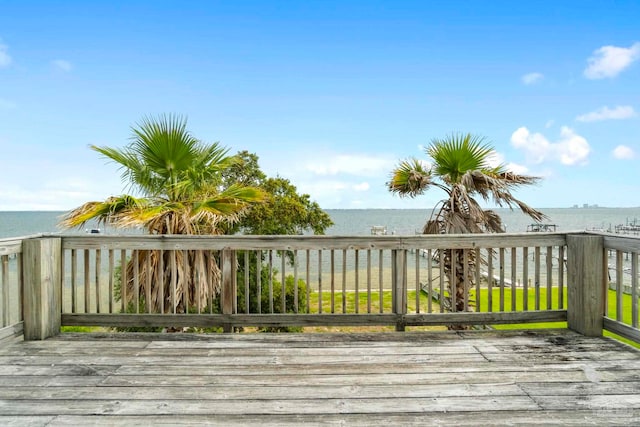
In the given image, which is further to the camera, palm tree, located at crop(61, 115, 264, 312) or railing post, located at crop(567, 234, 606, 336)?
palm tree, located at crop(61, 115, 264, 312)

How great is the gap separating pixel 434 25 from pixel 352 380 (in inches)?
560

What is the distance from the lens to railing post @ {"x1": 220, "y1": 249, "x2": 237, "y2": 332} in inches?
130

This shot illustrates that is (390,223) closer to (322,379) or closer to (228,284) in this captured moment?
(228,284)

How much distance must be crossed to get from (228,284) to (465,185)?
141 inches

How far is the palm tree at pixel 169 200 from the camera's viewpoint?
13.1 ft

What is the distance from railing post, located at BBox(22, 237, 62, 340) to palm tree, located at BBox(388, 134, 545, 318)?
450cm

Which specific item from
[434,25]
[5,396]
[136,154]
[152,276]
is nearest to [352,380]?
[5,396]

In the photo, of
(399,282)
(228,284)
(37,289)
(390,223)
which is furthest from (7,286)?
(390,223)

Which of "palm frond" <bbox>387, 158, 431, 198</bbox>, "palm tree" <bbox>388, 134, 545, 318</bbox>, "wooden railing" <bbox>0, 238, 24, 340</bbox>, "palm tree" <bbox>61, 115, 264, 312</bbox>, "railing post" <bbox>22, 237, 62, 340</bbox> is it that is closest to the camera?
"wooden railing" <bbox>0, 238, 24, 340</bbox>

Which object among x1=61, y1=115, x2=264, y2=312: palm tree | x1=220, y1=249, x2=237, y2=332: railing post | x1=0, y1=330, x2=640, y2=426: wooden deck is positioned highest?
x1=61, y1=115, x2=264, y2=312: palm tree

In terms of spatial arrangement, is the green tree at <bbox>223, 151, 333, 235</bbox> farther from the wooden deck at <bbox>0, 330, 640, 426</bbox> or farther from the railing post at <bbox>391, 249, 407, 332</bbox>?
the wooden deck at <bbox>0, 330, 640, 426</bbox>

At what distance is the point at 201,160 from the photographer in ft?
15.5

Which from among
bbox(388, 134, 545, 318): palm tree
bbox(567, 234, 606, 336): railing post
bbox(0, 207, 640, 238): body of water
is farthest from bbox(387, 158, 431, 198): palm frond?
bbox(0, 207, 640, 238): body of water

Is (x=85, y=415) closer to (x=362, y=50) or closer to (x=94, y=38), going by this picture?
(x=94, y=38)
